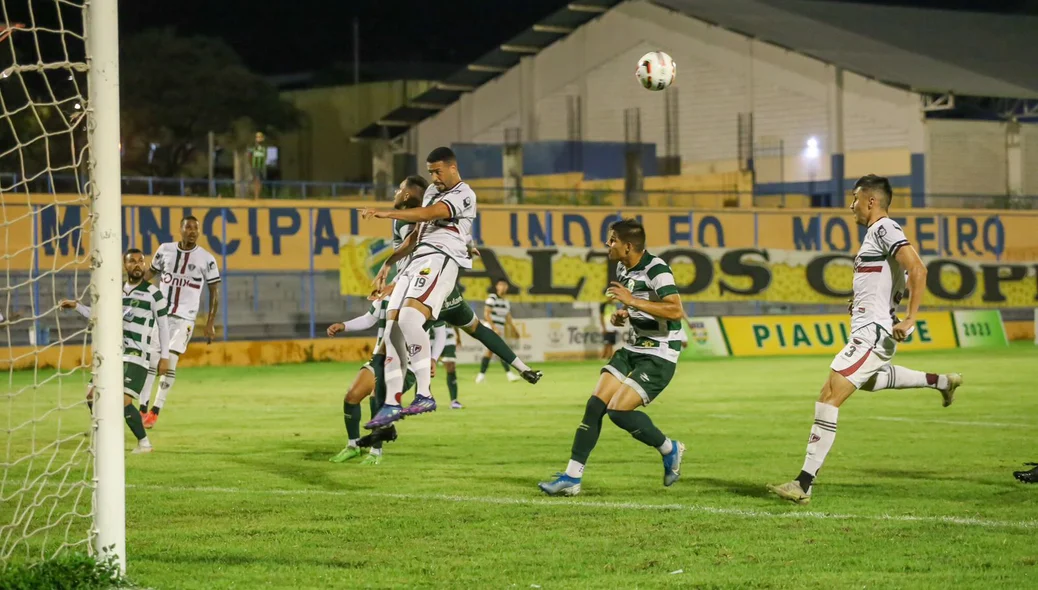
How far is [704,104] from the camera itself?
176 ft

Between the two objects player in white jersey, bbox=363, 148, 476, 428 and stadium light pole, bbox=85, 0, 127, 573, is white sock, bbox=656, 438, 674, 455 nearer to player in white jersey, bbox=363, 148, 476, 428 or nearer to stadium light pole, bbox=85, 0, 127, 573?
player in white jersey, bbox=363, 148, 476, 428

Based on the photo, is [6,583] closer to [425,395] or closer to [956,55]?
[425,395]

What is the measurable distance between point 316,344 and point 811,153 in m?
24.9

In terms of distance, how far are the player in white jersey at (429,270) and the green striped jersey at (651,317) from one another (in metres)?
1.64

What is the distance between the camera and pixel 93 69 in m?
6.41

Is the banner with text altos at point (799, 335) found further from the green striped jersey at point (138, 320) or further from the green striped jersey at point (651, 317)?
the green striped jersey at point (651, 317)

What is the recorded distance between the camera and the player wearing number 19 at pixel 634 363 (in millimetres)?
9664

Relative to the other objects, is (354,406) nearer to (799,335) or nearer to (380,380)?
(380,380)

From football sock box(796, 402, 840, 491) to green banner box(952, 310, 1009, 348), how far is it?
28.3 m

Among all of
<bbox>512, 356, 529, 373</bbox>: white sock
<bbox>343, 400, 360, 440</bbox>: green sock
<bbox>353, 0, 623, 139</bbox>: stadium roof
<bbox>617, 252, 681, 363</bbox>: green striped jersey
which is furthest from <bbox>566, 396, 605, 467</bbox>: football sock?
<bbox>353, 0, 623, 139</bbox>: stadium roof

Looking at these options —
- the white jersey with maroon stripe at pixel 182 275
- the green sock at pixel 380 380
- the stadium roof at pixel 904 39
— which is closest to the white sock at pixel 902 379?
the green sock at pixel 380 380

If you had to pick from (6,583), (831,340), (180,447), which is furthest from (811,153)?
(6,583)

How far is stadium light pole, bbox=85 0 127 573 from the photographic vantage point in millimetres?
6391

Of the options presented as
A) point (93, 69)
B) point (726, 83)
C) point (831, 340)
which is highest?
point (726, 83)
